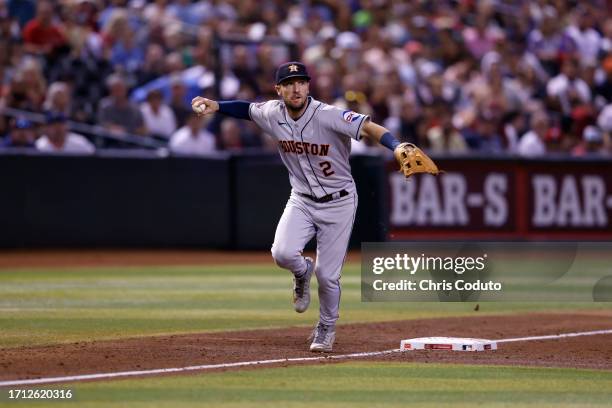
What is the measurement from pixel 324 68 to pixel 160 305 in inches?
376

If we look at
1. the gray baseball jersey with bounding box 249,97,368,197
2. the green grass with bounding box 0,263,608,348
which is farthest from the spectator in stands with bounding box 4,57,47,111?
the gray baseball jersey with bounding box 249,97,368,197

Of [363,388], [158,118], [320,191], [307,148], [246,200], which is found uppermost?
[158,118]

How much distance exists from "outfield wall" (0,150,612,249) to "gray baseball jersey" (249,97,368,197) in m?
7.66

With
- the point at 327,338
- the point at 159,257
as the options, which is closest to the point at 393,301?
the point at 327,338

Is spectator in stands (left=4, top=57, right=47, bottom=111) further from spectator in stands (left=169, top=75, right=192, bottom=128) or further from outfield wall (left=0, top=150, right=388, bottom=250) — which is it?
spectator in stands (left=169, top=75, right=192, bottom=128)

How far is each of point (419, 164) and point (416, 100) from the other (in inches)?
541

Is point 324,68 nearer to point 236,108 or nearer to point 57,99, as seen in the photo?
point 57,99

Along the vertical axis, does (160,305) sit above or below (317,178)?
below

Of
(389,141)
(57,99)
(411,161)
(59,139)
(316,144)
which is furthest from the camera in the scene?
(59,139)

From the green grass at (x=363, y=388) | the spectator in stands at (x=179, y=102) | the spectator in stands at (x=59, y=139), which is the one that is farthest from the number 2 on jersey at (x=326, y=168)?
the spectator in stands at (x=179, y=102)

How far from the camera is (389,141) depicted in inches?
344

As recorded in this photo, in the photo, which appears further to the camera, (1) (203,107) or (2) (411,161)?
(1) (203,107)

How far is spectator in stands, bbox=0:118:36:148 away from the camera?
60.0 ft

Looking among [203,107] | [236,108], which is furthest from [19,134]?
[203,107]
